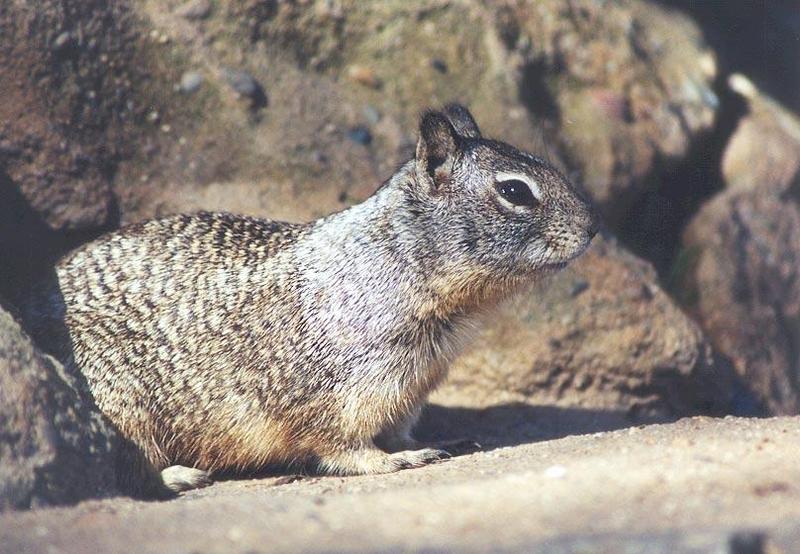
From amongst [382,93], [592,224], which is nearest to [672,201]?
[382,93]

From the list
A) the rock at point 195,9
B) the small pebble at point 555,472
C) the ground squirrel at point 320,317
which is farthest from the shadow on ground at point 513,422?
the rock at point 195,9

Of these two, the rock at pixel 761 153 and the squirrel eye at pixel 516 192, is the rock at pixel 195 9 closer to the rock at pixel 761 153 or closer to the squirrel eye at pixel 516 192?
the squirrel eye at pixel 516 192

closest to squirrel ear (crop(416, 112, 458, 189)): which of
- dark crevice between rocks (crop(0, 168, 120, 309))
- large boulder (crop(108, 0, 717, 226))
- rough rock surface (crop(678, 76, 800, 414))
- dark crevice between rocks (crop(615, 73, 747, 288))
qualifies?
large boulder (crop(108, 0, 717, 226))

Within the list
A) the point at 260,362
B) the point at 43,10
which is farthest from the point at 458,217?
the point at 43,10

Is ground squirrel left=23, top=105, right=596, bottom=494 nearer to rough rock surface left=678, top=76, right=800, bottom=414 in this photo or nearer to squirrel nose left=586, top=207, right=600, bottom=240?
squirrel nose left=586, top=207, right=600, bottom=240

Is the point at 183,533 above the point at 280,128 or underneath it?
underneath

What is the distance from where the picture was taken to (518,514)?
4047 millimetres

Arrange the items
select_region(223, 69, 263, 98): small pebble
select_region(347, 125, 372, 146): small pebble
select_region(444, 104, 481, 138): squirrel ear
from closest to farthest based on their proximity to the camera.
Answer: select_region(444, 104, 481, 138): squirrel ear
select_region(223, 69, 263, 98): small pebble
select_region(347, 125, 372, 146): small pebble

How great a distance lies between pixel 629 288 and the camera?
24.9 ft

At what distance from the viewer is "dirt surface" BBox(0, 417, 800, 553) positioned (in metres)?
3.73

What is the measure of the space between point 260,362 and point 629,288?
9.67ft

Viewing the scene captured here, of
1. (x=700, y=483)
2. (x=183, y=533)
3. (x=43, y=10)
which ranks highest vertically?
(x=43, y=10)

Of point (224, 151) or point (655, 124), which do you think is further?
point (655, 124)

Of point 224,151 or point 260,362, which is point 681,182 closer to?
point 224,151
